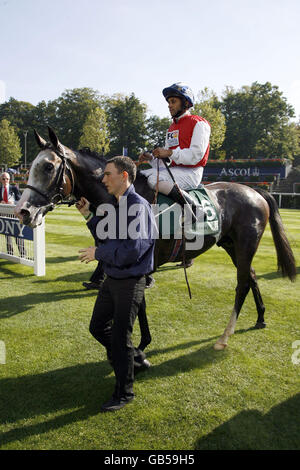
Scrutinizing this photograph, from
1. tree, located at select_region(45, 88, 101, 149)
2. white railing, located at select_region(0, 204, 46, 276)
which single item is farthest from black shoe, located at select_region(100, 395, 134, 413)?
tree, located at select_region(45, 88, 101, 149)

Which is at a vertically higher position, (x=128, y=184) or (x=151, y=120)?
(x=151, y=120)

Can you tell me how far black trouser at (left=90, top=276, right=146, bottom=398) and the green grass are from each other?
0.29 metres

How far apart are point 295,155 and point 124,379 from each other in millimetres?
66097

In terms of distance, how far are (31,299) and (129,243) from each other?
3.64m

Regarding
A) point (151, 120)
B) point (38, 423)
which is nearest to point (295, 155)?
point (151, 120)

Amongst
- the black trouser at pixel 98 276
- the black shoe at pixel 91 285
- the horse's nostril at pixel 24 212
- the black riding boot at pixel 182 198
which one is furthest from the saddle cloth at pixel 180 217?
the black shoe at pixel 91 285

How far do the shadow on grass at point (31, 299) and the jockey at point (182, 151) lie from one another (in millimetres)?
2878

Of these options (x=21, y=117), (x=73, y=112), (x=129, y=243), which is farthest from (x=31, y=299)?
(x=21, y=117)

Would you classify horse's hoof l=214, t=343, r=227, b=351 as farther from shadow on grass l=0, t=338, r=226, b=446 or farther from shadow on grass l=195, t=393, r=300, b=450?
shadow on grass l=195, t=393, r=300, b=450

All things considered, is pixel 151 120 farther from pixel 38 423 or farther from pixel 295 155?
pixel 38 423

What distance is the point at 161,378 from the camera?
11.1 feet

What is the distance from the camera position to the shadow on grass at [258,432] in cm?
246

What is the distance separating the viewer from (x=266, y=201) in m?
4.80

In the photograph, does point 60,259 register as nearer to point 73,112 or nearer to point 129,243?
point 129,243
